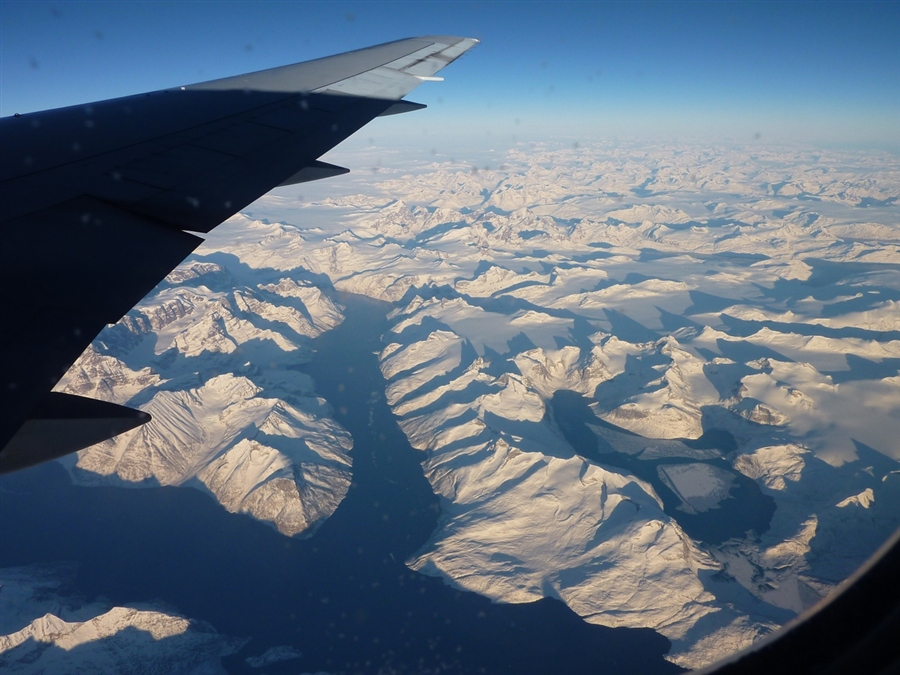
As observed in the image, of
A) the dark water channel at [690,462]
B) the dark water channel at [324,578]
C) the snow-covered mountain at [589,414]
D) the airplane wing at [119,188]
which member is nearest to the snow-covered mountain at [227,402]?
the snow-covered mountain at [589,414]

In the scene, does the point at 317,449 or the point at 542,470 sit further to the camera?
the point at 317,449

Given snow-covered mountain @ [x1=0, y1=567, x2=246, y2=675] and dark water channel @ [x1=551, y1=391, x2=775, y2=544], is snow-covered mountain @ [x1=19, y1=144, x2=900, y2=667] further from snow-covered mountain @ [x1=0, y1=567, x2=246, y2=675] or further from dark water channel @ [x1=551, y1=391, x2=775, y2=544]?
→ snow-covered mountain @ [x1=0, y1=567, x2=246, y2=675]

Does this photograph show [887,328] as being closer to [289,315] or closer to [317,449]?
[317,449]

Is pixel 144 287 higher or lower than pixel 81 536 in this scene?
higher

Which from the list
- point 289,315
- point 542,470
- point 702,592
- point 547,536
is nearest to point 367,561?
point 547,536

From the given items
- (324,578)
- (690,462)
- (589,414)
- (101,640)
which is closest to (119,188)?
(324,578)
